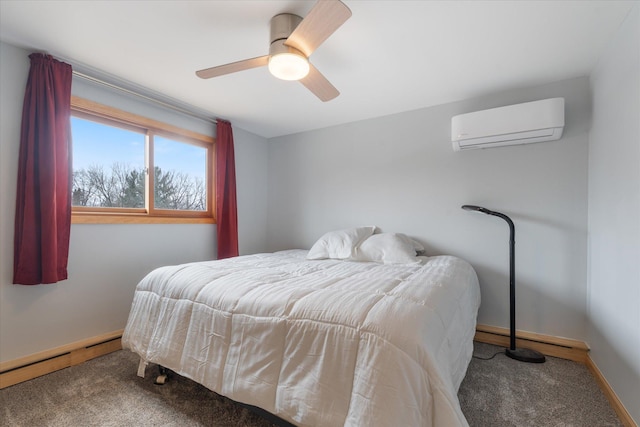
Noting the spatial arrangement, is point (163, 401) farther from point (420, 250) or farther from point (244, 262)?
point (420, 250)

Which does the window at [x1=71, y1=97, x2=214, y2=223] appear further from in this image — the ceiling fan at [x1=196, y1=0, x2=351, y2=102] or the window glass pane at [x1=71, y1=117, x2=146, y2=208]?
the ceiling fan at [x1=196, y1=0, x2=351, y2=102]

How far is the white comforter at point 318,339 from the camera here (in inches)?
36.7

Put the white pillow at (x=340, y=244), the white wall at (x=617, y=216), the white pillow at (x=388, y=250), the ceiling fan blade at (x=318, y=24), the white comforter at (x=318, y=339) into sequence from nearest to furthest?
the white comforter at (x=318, y=339)
the ceiling fan blade at (x=318, y=24)
the white wall at (x=617, y=216)
the white pillow at (x=388, y=250)
the white pillow at (x=340, y=244)

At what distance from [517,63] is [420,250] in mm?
1731

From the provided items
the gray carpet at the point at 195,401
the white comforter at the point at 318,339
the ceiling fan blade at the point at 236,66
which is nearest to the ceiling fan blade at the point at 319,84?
the ceiling fan blade at the point at 236,66

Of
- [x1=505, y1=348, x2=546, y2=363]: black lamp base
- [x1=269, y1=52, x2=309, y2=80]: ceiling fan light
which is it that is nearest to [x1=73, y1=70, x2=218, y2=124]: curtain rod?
[x1=269, y1=52, x2=309, y2=80]: ceiling fan light

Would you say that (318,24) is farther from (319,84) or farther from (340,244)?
(340,244)

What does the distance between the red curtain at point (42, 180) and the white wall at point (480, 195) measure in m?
2.35

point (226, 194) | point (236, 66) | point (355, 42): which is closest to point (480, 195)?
point (355, 42)

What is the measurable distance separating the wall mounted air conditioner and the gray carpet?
1792mm

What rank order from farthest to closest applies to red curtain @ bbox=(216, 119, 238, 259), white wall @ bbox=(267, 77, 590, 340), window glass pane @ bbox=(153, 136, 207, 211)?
1. red curtain @ bbox=(216, 119, 238, 259)
2. window glass pane @ bbox=(153, 136, 207, 211)
3. white wall @ bbox=(267, 77, 590, 340)

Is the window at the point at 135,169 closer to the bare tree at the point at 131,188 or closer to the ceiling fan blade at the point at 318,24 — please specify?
the bare tree at the point at 131,188

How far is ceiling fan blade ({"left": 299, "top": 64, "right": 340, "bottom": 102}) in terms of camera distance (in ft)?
5.86

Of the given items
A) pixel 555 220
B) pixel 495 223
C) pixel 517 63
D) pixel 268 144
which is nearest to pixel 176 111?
pixel 268 144
